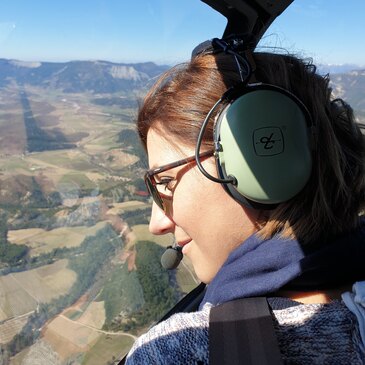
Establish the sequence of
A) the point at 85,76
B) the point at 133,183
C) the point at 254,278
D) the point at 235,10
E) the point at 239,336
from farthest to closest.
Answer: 1. the point at 85,76
2. the point at 133,183
3. the point at 235,10
4. the point at 254,278
5. the point at 239,336

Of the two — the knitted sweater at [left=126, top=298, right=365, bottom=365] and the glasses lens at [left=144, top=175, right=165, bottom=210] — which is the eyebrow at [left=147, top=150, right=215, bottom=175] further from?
the knitted sweater at [left=126, top=298, right=365, bottom=365]

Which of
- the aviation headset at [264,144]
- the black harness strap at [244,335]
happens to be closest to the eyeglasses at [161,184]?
the aviation headset at [264,144]

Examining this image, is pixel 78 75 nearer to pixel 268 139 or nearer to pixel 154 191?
pixel 154 191

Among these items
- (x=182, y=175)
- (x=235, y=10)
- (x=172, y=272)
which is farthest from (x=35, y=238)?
(x=235, y=10)

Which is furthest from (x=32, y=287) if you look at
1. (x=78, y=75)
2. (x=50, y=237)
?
(x=78, y=75)

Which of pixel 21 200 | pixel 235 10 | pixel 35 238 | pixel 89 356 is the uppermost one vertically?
pixel 235 10

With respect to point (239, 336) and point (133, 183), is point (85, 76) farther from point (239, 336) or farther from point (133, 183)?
point (239, 336)

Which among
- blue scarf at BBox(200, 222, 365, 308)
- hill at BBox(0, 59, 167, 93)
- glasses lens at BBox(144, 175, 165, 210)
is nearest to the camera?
blue scarf at BBox(200, 222, 365, 308)

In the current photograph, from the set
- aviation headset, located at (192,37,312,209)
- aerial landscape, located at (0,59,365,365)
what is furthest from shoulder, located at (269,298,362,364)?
aerial landscape, located at (0,59,365,365)
